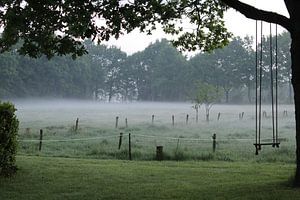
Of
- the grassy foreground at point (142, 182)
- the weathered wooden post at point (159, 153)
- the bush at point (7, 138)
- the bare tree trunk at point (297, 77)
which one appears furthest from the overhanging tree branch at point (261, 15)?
the weathered wooden post at point (159, 153)

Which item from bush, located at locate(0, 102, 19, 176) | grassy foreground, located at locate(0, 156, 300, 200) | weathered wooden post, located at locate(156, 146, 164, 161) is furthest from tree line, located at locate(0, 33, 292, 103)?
bush, located at locate(0, 102, 19, 176)

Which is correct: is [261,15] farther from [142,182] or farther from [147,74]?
[147,74]

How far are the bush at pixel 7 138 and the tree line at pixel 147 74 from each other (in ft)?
231

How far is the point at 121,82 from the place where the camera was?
11925 cm

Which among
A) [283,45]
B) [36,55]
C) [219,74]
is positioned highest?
[283,45]

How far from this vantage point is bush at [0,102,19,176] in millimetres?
11626

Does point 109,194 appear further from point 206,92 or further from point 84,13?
point 206,92

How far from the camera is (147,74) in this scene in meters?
114

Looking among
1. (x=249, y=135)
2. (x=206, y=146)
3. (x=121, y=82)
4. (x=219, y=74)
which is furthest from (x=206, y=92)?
(x=121, y=82)

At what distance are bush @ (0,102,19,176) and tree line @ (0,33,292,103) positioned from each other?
231 ft

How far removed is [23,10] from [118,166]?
780 centimetres

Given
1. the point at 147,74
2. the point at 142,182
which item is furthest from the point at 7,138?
the point at 147,74

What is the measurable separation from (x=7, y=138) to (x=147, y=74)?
103022 mm

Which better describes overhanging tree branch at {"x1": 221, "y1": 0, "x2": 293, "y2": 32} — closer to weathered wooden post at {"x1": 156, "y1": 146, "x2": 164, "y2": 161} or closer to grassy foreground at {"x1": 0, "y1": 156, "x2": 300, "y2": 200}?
A: grassy foreground at {"x1": 0, "y1": 156, "x2": 300, "y2": 200}
